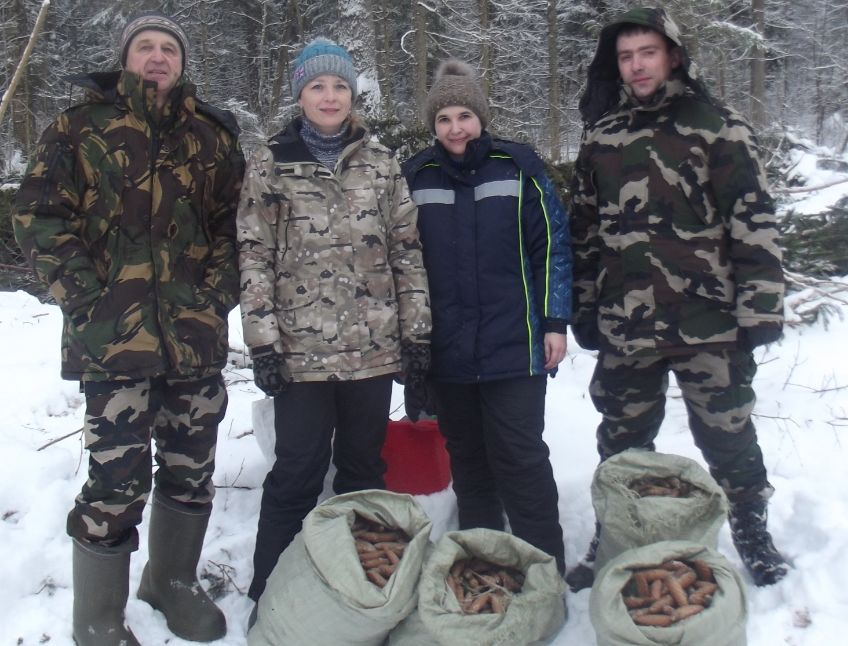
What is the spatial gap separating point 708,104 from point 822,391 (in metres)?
2.44

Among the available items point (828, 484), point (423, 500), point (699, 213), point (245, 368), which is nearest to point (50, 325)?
point (245, 368)

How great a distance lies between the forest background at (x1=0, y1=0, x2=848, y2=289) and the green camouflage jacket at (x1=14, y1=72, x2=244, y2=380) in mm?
5600

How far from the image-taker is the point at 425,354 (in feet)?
8.96

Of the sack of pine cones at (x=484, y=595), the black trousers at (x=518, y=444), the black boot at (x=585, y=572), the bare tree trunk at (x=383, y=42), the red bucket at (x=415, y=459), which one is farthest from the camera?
the bare tree trunk at (x=383, y=42)

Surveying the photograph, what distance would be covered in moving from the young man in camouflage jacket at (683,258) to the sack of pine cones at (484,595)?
77 cm

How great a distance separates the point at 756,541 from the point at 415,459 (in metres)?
1.58

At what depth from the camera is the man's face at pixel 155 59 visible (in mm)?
2480

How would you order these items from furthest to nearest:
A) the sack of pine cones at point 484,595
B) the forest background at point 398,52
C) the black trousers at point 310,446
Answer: the forest background at point 398,52, the black trousers at point 310,446, the sack of pine cones at point 484,595

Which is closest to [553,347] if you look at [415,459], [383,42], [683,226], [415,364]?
[415,364]

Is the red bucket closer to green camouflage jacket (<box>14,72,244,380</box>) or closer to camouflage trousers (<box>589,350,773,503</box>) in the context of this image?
camouflage trousers (<box>589,350,773,503</box>)

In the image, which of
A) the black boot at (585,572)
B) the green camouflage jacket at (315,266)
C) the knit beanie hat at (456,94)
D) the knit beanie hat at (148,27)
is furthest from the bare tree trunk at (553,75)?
the knit beanie hat at (148,27)

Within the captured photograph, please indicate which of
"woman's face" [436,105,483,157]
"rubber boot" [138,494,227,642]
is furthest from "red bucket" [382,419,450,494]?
"woman's face" [436,105,483,157]

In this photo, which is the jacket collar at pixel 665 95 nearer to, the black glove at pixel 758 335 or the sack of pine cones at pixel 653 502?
the black glove at pixel 758 335

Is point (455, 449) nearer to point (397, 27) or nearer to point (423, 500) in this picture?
point (423, 500)
